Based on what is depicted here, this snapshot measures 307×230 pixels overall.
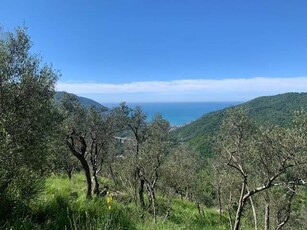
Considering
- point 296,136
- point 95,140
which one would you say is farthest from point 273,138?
point 95,140

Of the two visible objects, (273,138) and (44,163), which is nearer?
(44,163)

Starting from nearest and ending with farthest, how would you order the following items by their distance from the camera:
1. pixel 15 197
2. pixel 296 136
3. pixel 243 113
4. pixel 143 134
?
pixel 15 197, pixel 296 136, pixel 243 113, pixel 143 134

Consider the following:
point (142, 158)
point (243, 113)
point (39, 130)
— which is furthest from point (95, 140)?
point (39, 130)

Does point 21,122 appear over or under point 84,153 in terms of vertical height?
over

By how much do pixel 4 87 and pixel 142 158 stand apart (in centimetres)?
1642

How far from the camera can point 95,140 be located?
31141 mm

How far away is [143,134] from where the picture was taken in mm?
36344

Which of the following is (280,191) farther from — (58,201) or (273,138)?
(58,201)

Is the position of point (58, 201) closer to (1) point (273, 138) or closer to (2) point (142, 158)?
(1) point (273, 138)

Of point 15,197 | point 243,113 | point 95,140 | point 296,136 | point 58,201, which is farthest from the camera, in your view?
point 95,140

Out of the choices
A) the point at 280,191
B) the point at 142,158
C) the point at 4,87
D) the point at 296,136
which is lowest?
→ the point at 280,191

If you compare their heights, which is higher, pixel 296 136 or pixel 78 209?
pixel 296 136

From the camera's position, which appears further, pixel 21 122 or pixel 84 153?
pixel 84 153

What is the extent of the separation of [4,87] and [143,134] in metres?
25.5
